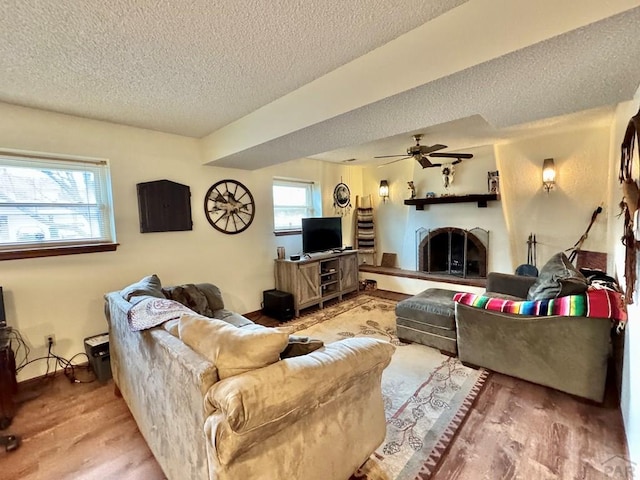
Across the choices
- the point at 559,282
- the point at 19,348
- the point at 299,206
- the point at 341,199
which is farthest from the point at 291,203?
the point at 559,282

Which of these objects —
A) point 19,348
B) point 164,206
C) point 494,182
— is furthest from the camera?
point 494,182

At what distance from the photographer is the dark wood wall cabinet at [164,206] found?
3170mm

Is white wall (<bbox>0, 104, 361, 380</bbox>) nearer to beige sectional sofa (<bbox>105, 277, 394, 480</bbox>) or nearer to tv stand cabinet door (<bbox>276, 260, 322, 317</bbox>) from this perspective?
tv stand cabinet door (<bbox>276, 260, 322, 317</bbox>)

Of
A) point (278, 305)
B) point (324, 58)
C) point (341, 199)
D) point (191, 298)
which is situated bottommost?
point (278, 305)

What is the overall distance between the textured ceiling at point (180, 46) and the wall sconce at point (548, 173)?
328 centimetres

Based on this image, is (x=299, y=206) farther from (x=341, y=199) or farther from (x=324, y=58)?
(x=324, y=58)

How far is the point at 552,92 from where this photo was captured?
1814mm

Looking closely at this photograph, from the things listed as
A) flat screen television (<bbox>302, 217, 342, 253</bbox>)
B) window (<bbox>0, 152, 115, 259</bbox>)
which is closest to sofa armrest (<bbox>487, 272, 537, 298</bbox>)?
flat screen television (<bbox>302, 217, 342, 253</bbox>)

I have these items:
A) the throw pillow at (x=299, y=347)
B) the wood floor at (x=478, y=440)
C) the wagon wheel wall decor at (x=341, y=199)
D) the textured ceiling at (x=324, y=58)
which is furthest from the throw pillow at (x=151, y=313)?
the wagon wheel wall decor at (x=341, y=199)

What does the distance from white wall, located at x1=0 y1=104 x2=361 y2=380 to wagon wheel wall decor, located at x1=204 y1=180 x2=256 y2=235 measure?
0.28 feet

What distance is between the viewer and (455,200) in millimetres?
4586

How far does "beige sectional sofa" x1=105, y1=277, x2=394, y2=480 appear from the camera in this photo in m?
1.00

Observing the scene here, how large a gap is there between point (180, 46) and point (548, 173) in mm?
4347

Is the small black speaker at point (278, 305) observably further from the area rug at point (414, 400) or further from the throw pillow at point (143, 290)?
the throw pillow at point (143, 290)
